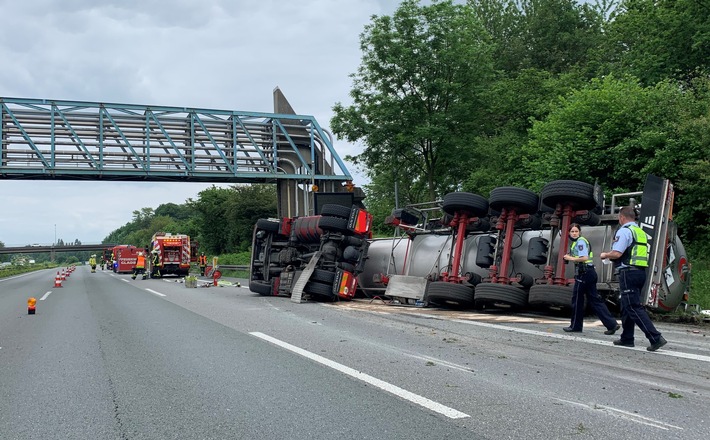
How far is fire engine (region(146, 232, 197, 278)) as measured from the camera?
32.7m

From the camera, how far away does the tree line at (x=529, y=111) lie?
14695mm

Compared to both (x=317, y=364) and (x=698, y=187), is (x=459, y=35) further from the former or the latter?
(x=317, y=364)

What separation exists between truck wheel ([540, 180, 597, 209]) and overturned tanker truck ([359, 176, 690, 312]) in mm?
16

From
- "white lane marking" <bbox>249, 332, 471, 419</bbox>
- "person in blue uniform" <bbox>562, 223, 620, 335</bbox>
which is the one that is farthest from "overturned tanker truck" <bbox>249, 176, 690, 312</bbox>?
"white lane marking" <bbox>249, 332, 471, 419</bbox>

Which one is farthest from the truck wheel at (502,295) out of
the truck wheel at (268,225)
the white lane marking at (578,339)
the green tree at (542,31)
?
the green tree at (542,31)

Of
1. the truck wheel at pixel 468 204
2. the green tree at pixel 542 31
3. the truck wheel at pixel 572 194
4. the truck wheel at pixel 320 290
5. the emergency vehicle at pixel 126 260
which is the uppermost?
the green tree at pixel 542 31

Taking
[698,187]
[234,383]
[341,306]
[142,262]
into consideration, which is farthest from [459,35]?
[142,262]

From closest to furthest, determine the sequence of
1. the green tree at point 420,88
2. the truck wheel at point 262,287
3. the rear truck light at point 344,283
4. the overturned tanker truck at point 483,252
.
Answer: the overturned tanker truck at point 483,252 → the rear truck light at point 344,283 → the truck wheel at point 262,287 → the green tree at point 420,88

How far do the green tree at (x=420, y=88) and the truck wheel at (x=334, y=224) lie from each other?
792 centimetres

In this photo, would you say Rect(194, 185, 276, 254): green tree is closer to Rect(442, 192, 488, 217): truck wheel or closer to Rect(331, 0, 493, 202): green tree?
Rect(331, 0, 493, 202): green tree

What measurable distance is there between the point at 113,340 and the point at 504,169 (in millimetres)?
17876

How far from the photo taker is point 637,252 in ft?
21.1

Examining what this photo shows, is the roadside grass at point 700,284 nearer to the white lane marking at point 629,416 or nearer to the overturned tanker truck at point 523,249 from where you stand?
the overturned tanker truck at point 523,249

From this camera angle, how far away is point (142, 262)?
36.6 m
